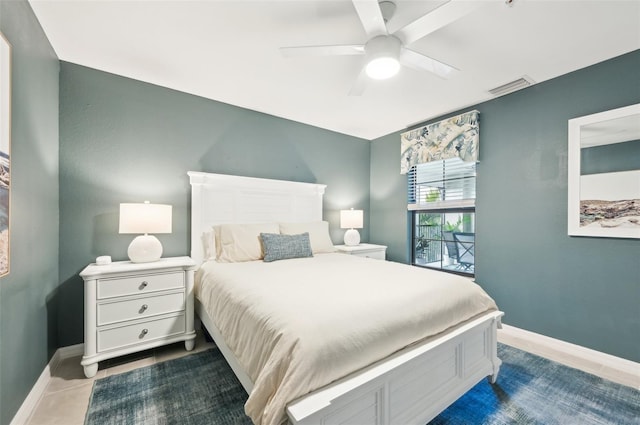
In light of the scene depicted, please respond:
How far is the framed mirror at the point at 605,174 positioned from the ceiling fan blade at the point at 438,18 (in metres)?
1.84

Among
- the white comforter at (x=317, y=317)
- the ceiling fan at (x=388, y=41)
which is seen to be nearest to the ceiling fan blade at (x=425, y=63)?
the ceiling fan at (x=388, y=41)

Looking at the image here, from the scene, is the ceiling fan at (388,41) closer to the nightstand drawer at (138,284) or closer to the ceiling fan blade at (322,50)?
the ceiling fan blade at (322,50)

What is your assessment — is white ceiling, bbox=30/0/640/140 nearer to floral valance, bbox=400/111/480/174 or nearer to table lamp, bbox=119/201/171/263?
floral valance, bbox=400/111/480/174

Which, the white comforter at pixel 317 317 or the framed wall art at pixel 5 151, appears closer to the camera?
the white comforter at pixel 317 317

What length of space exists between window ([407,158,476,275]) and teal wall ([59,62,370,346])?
201 cm

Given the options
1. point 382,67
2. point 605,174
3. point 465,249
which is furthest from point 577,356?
point 382,67

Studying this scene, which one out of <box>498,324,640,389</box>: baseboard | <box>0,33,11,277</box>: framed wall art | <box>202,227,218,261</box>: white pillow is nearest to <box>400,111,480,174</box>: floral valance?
<box>498,324,640,389</box>: baseboard

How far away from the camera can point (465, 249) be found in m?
3.41

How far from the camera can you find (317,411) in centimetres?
97

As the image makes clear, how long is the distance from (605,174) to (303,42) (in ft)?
8.85

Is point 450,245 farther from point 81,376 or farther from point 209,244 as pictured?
point 81,376

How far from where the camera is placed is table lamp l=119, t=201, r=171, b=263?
223 cm

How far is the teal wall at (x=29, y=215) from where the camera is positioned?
1430mm

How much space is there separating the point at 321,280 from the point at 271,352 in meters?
0.72
